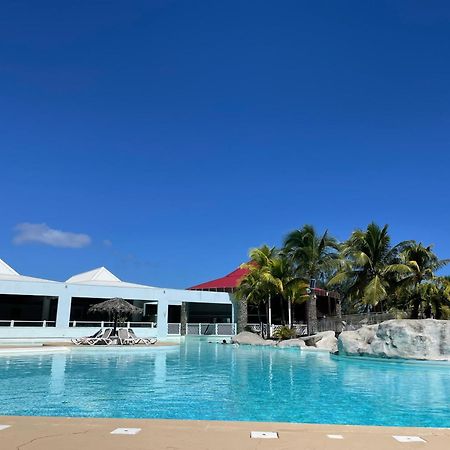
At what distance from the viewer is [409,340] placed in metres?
16.5

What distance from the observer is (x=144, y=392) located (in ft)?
30.7

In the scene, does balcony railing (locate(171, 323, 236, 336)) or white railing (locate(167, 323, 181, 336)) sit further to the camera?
balcony railing (locate(171, 323, 236, 336))

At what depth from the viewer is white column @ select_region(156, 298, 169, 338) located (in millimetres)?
32219

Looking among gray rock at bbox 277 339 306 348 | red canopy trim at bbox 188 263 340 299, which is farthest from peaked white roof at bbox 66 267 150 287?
gray rock at bbox 277 339 306 348

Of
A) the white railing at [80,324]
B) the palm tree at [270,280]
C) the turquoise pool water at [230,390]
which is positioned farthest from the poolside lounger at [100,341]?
the palm tree at [270,280]

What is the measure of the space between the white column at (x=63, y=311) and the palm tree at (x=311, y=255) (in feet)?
47.6

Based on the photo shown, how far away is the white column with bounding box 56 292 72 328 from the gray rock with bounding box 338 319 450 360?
1865 centimetres

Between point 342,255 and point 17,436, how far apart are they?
25.1 m

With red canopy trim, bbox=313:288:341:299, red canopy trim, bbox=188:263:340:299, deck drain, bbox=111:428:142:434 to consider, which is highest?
red canopy trim, bbox=188:263:340:299

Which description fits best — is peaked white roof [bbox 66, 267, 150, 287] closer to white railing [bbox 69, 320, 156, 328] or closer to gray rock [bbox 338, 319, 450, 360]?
white railing [bbox 69, 320, 156, 328]

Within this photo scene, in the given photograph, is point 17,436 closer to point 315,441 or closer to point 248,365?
point 315,441

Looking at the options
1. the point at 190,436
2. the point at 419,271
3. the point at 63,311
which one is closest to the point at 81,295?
the point at 63,311

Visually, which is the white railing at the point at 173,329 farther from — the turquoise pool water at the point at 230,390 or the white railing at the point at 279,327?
the turquoise pool water at the point at 230,390

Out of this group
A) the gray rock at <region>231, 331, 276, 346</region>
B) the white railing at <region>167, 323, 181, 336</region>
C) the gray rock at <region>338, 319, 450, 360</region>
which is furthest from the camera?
the white railing at <region>167, 323, 181, 336</region>
